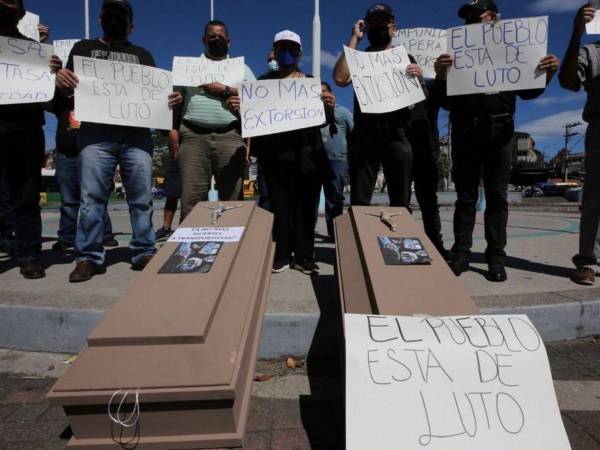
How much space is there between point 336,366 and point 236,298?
2.35ft

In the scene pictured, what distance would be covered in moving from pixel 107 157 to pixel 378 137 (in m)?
2.03

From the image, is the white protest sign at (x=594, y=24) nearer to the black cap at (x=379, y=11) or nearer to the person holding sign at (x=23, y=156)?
the black cap at (x=379, y=11)

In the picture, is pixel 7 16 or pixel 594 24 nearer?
pixel 594 24

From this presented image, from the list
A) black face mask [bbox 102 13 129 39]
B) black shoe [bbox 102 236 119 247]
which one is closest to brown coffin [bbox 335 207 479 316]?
black face mask [bbox 102 13 129 39]

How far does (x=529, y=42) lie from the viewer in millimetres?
2879

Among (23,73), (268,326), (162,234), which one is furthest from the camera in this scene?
(162,234)

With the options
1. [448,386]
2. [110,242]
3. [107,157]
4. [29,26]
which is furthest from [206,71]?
[448,386]

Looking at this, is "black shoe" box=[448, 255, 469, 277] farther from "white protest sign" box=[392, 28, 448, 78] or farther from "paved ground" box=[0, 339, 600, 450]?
"white protest sign" box=[392, 28, 448, 78]

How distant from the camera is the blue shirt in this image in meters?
5.05

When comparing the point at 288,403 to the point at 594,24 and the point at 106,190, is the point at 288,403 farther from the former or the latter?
the point at 594,24

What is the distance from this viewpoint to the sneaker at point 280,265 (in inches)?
125

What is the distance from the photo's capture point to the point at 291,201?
331cm

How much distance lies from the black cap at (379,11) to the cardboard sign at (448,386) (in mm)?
2443

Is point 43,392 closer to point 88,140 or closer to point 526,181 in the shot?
point 88,140
